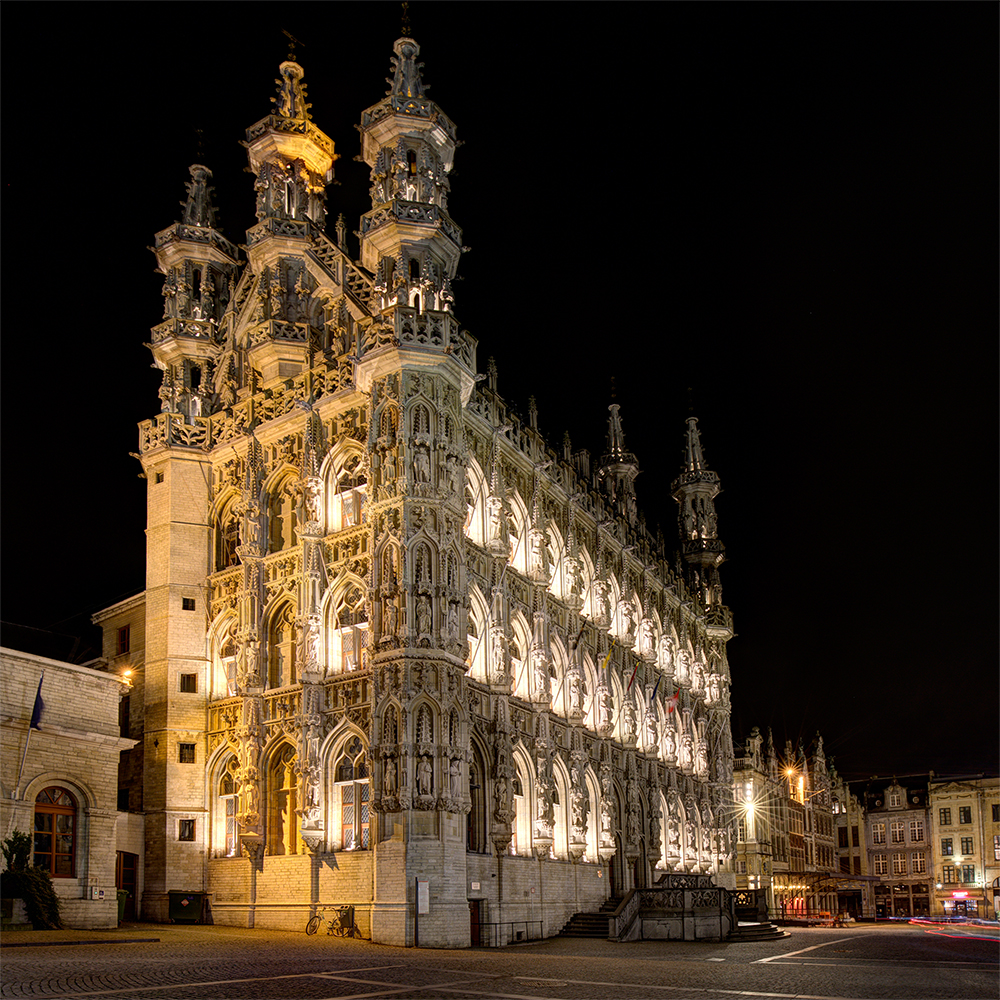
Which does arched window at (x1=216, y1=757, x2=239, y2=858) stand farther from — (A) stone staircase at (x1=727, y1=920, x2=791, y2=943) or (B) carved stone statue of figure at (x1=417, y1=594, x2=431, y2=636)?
(A) stone staircase at (x1=727, y1=920, x2=791, y2=943)

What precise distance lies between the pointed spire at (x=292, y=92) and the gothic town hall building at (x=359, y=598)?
0.45 ft

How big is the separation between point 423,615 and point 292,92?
81.5ft

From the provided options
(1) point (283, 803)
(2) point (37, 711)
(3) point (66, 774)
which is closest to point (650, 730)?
(1) point (283, 803)

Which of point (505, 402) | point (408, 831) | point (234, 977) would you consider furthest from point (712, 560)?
point (234, 977)

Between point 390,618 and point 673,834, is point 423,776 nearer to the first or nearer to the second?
point 390,618

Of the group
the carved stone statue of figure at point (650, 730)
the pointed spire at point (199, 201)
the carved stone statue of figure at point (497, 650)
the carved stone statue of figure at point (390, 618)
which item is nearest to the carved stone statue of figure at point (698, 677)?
the carved stone statue of figure at point (650, 730)

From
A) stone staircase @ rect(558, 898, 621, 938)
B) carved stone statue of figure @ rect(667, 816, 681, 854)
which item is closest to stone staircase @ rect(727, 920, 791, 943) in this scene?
stone staircase @ rect(558, 898, 621, 938)

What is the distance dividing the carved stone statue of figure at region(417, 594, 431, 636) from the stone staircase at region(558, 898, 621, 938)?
49.3 feet

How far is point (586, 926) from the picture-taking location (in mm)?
43594

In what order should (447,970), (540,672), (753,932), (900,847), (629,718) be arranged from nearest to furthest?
(447,970) < (753,932) < (540,672) < (629,718) < (900,847)

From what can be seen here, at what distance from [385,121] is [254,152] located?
24.8 ft

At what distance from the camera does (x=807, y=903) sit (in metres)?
97.4

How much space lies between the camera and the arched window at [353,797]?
36719 mm

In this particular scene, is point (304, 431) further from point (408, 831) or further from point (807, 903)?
point (807, 903)
